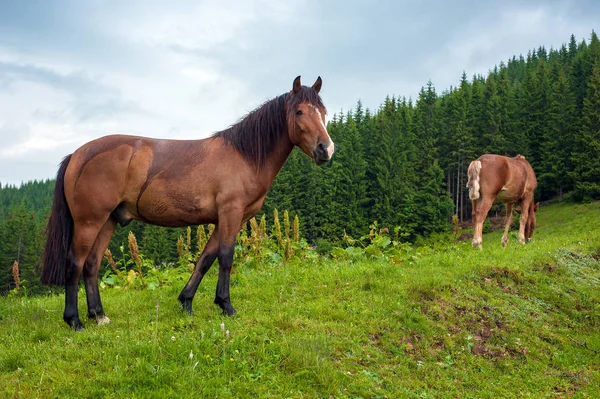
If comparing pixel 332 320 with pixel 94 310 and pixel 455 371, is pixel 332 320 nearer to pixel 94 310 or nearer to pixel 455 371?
pixel 455 371

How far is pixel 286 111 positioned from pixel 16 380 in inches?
174

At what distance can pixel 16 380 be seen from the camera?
4.32 meters

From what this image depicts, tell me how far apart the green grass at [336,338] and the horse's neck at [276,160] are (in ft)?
6.26

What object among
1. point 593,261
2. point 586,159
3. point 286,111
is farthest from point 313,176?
point 286,111

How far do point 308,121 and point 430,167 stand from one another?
6226cm

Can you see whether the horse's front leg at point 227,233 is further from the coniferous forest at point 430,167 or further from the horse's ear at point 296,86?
the coniferous forest at point 430,167

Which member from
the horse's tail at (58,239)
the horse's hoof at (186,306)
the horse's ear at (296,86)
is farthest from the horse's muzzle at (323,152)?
the horse's tail at (58,239)

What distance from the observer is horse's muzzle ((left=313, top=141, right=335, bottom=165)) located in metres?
5.69

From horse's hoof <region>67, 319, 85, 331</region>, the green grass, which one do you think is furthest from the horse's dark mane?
horse's hoof <region>67, 319, 85, 331</region>

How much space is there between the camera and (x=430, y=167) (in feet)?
214

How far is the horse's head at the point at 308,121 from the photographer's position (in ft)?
19.1

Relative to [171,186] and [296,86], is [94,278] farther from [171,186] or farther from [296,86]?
[296,86]

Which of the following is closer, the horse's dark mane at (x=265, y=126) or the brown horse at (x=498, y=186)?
the horse's dark mane at (x=265, y=126)

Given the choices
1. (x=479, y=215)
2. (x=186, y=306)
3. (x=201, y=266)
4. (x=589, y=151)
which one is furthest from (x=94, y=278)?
(x=589, y=151)
